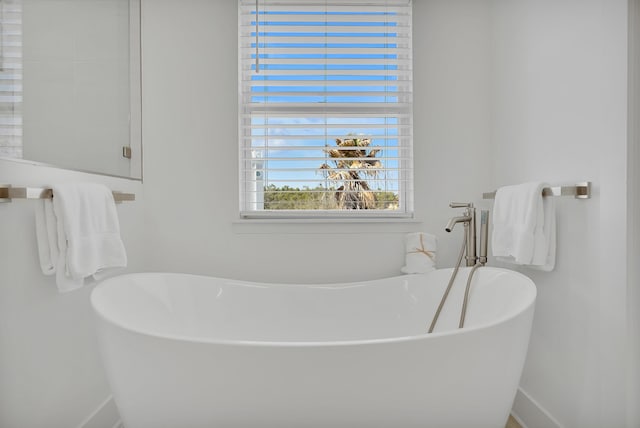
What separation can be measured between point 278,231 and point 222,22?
1.19m

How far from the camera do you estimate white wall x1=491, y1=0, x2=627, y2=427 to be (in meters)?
1.16

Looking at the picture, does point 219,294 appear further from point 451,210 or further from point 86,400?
point 451,210

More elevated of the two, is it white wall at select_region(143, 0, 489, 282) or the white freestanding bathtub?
white wall at select_region(143, 0, 489, 282)

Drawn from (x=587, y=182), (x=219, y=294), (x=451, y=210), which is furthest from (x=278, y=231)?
(x=587, y=182)

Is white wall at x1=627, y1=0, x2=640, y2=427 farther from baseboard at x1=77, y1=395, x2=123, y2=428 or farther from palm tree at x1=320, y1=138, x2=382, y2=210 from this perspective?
baseboard at x1=77, y1=395, x2=123, y2=428

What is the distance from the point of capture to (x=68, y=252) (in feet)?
3.85

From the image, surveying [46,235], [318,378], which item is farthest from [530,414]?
[46,235]

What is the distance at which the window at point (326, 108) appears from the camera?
2025 mm

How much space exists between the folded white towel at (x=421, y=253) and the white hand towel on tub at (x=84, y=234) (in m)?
1.34

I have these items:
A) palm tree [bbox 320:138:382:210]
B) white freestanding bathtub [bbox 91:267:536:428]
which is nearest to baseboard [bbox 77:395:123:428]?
white freestanding bathtub [bbox 91:267:536:428]

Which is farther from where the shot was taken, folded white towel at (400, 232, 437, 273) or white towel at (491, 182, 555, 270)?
folded white towel at (400, 232, 437, 273)

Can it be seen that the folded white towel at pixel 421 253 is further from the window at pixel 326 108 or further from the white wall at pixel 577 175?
the white wall at pixel 577 175

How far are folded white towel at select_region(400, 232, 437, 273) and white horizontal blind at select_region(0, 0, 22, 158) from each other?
1.68m

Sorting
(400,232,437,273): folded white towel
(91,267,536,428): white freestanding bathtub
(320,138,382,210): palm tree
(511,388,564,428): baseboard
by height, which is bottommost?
(511,388,564,428): baseboard
